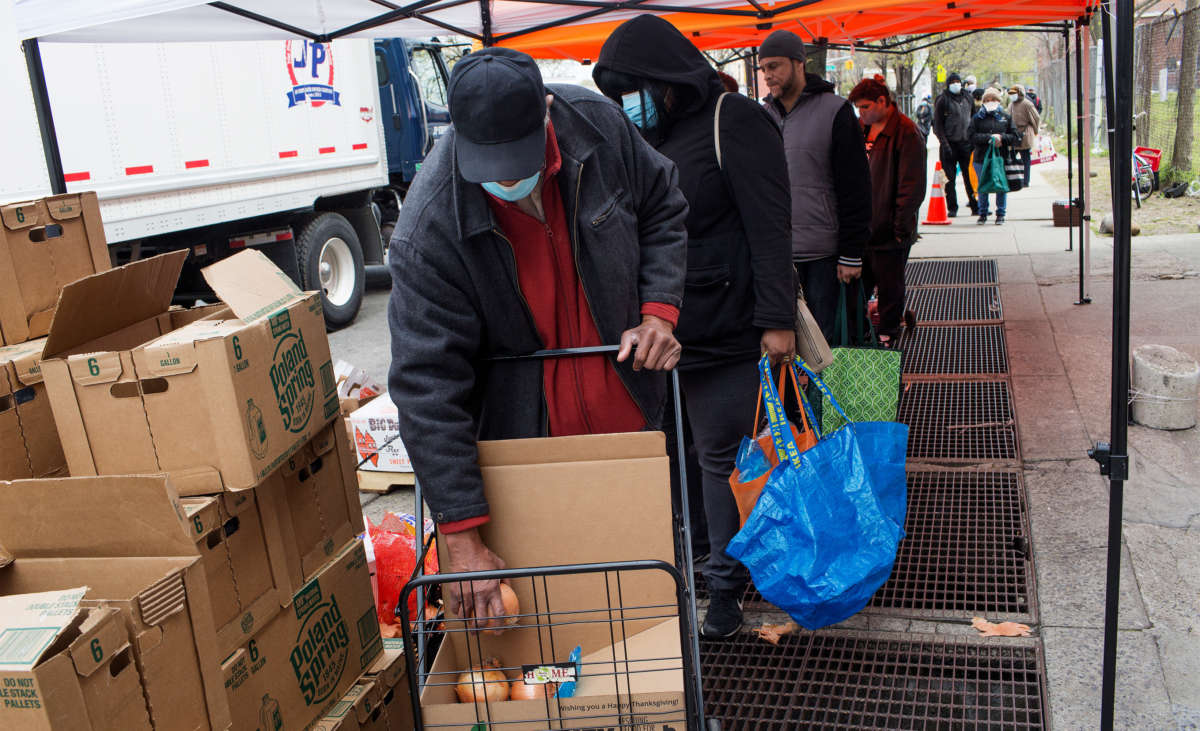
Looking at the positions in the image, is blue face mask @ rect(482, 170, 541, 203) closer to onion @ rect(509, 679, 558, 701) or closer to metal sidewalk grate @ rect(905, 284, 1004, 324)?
onion @ rect(509, 679, 558, 701)

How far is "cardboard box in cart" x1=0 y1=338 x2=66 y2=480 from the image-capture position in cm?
250

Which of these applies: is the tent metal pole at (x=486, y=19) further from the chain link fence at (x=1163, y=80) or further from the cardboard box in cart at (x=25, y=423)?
the chain link fence at (x=1163, y=80)

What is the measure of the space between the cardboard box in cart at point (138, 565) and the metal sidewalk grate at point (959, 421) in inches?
159

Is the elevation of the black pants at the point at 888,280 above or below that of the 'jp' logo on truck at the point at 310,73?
below

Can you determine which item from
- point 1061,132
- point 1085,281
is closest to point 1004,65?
point 1061,132

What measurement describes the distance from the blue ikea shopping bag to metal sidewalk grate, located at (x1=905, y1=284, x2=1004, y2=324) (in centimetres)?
507

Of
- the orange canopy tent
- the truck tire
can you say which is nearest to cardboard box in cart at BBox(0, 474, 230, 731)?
the orange canopy tent

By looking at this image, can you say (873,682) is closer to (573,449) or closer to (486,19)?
(573,449)

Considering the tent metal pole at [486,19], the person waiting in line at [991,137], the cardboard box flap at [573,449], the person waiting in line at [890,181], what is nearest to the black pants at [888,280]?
the person waiting in line at [890,181]

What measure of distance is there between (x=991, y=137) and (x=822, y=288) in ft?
31.4

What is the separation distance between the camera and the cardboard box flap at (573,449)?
2211 millimetres

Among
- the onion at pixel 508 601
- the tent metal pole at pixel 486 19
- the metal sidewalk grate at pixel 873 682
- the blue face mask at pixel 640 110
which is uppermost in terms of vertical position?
the tent metal pole at pixel 486 19

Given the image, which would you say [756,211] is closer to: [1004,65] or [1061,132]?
[1061,132]

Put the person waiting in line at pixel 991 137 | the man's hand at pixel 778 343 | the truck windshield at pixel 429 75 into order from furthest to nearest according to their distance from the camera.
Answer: the person waiting in line at pixel 991 137 → the truck windshield at pixel 429 75 → the man's hand at pixel 778 343
